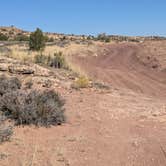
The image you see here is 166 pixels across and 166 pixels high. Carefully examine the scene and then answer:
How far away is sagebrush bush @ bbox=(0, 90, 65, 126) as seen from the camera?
396 inches

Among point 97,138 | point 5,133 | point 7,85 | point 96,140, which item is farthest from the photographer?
point 7,85

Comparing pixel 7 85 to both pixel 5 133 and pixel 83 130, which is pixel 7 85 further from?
pixel 5 133

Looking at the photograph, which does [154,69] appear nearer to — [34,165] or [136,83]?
[136,83]

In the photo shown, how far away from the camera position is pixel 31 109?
397 inches

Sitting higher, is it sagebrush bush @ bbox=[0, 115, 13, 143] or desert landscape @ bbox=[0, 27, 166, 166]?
sagebrush bush @ bbox=[0, 115, 13, 143]

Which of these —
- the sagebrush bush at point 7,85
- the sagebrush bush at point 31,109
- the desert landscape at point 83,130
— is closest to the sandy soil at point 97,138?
the desert landscape at point 83,130

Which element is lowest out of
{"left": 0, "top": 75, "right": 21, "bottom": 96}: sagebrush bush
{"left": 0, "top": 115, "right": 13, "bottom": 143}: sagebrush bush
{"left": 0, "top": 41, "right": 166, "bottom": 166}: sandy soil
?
{"left": 0, "top": 41, "right": 166, "bottom": 166}: sandy soil

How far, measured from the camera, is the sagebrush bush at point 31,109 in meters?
10.0

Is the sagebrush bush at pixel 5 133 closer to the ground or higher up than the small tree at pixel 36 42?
closer to the ground

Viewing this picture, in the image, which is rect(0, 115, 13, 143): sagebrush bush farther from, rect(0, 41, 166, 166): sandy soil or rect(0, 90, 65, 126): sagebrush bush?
rect(0, 90, 65, 126): sagebrush bush

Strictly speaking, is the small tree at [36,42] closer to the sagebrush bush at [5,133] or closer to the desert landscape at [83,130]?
the desert landscape at [83,130]

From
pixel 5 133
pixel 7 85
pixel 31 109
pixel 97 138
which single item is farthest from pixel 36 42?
pixel 5 133

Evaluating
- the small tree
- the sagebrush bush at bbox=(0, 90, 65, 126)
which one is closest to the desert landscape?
the sagebrush bush at bbox=(0, 90, 65, 126)

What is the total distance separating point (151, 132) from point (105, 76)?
1572 centimetres
